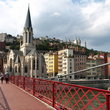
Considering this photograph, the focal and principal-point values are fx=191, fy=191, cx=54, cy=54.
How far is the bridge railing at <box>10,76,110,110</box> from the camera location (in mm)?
4923

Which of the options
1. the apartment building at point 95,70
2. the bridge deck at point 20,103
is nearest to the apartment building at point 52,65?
the apartment building at point 95,70

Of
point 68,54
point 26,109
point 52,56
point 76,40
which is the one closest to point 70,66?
point 68,54

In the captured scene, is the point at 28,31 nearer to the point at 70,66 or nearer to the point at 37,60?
the point at 37,60

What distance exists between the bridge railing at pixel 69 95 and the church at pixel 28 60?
5366 cm

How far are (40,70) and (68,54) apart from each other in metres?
17.3

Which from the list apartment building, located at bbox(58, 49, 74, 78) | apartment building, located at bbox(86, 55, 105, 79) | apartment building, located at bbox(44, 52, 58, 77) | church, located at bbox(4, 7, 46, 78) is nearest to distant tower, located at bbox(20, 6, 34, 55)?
church, located at bbox(4, 7, 46, 78)

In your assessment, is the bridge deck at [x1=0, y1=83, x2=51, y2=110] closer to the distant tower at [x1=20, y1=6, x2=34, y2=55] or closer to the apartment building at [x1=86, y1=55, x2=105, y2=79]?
the distant tower at [x1=20, y1=6, x2=34, y2=55]

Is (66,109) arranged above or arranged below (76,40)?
below

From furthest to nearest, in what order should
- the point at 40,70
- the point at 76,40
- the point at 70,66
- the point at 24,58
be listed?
the point at 76,40, the point at 70,66, the point at 24,58, the point at 40,70

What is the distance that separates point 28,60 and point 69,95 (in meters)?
63.7

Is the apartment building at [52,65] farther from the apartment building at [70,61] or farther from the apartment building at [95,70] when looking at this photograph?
the apartment building at [95,70]

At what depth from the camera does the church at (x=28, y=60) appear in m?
68.7

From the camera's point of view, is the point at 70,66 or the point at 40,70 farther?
the point at 70,66

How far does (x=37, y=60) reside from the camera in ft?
226
